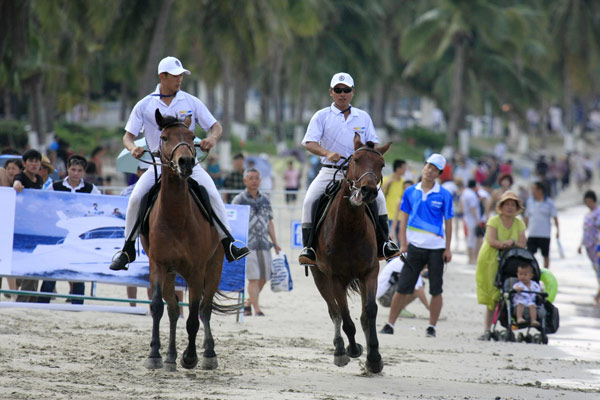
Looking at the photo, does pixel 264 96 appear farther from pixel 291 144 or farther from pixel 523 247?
pixel 523 247

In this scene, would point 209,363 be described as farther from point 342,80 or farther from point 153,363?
point 342,80

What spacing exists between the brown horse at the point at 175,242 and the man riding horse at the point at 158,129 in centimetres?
18

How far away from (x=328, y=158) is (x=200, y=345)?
9.41 ft

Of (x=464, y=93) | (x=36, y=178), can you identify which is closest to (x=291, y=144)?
(x=464, y=93)

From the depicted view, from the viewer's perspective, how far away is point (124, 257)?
9773 mm

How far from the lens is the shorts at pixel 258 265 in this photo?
14039 millimetres

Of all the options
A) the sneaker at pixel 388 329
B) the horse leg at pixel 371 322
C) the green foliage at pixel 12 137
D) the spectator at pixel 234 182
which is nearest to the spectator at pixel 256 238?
the sneaker at pixel 388 329

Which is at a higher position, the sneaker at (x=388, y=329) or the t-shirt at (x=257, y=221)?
the t-shirt at (x=257, y=221)

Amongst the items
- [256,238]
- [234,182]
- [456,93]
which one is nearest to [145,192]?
[256,238]

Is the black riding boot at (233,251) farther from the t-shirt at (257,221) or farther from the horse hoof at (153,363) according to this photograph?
the t-shirt at (257,221)

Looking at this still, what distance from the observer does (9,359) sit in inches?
365

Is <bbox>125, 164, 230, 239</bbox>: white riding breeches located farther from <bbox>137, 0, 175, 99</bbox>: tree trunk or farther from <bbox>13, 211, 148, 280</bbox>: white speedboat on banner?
<bbox>137, 0, 175, 99</bbox>: tree trunk

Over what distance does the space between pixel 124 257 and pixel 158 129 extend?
128 cm

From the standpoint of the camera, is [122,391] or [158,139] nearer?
[122,391]
